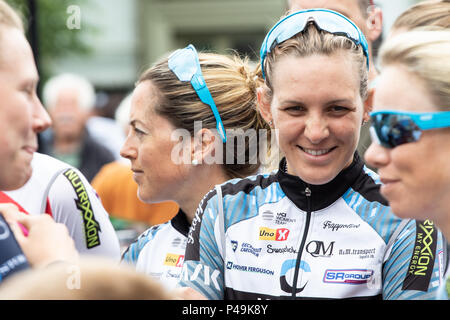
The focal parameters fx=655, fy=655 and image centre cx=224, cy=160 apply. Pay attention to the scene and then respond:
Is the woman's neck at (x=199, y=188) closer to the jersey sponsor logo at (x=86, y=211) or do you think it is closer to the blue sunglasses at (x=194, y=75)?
the blue sunglasses at (x=194, y=75)

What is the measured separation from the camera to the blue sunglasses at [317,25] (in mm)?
2502

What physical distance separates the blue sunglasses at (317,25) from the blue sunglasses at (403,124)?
0.55 m

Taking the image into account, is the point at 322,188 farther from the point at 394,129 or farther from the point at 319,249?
the point at 394,129

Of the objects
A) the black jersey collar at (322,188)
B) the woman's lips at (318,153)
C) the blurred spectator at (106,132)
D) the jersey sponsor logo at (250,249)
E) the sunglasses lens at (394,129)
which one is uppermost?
the sunglasses lens at (394,129)

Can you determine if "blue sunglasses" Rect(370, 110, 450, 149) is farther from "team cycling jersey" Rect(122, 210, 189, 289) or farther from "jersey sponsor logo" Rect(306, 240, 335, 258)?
"team cycling jersey" Rect(122, 210, 189, 289)

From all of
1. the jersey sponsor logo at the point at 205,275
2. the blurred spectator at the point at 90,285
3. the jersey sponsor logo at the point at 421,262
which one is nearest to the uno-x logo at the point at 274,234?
the jersey sponsor logo at the point at 205,275

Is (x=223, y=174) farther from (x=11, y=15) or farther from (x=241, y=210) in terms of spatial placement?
(x=11, y=15)

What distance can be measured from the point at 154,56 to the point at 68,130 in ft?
27.2

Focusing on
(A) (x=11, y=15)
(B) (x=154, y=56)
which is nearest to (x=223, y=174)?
(A) (x=11, y=15)

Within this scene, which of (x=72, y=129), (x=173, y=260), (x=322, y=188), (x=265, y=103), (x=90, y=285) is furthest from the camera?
(x=72, y=129)

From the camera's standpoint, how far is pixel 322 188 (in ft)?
8.09

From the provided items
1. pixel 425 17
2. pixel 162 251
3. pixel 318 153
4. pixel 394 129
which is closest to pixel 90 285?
pixel 394 129

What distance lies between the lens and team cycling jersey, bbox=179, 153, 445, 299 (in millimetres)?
2275

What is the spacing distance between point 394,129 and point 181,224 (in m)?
1.43
